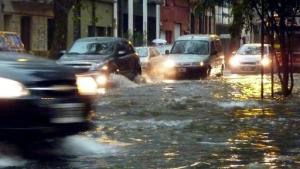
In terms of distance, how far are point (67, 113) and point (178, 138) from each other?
2.84 m

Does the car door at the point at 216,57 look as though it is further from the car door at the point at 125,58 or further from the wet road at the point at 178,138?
the wet road at the point at 178,138

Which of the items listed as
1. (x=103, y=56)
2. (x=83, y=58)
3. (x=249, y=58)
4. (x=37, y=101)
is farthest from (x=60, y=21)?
(x=37, y=101)

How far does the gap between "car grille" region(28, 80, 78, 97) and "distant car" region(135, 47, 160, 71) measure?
80.6ft

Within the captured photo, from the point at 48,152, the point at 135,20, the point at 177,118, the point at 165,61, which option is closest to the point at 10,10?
the point at 165,61

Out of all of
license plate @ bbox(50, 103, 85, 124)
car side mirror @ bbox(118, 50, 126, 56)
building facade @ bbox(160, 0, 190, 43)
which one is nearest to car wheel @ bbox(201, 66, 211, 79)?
car side mirror @ bbox(118, 50, 126, 56)

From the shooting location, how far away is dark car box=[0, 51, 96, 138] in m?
9.62

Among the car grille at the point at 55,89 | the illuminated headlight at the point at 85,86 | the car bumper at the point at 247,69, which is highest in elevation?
the car grille at the point at 55,89

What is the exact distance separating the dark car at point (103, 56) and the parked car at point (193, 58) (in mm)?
4172

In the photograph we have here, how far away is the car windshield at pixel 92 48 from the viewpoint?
1011 inches

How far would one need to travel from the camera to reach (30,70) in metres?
9.91

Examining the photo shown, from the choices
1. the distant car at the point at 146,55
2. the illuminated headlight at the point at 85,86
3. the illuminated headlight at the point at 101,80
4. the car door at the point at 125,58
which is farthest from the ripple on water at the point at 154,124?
the distant car at the point at 146,55

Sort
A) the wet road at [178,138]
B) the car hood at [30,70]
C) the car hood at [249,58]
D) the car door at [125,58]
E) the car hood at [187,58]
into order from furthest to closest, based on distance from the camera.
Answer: the car hood at [249,58], the car hood at [187,58], the car door at [125,58], the wet road at [178,138], the car hood at [30,70]

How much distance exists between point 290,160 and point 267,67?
91.5 feet

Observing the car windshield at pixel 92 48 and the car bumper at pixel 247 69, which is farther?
the car bumper at pixel 247 69
